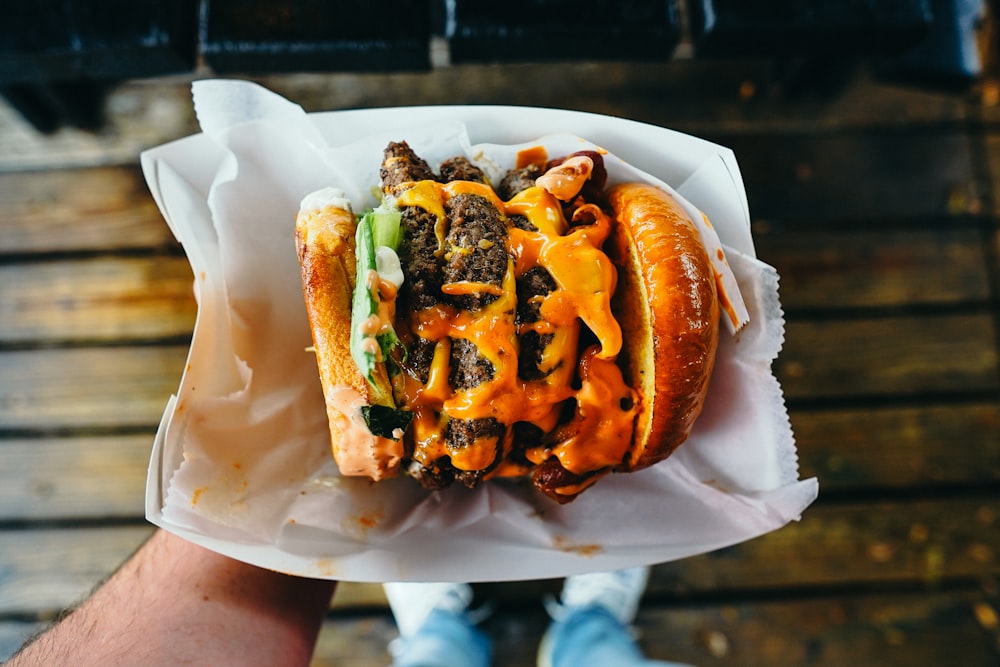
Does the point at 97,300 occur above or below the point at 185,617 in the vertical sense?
above

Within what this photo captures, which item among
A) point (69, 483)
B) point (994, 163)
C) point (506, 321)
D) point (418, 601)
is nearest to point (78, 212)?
point (69, 483)

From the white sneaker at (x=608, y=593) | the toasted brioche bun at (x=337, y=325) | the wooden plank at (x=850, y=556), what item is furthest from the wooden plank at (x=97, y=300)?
the white sneaker at (x=608, y=593)

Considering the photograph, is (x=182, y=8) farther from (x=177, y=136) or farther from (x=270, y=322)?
(x=270, y=322)

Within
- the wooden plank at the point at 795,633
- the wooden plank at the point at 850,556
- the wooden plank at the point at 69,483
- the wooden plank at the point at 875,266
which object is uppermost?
the wooden plank at the point at 875,266

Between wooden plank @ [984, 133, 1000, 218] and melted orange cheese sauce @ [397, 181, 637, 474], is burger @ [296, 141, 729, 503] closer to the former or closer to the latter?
melted orange cheese sauce @ [397, 181, 637, 474]

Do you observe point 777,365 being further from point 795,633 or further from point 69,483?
point 69,483

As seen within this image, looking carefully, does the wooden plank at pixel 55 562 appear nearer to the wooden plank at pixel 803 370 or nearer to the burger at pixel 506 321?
the wooden plank at pixel 803 370
